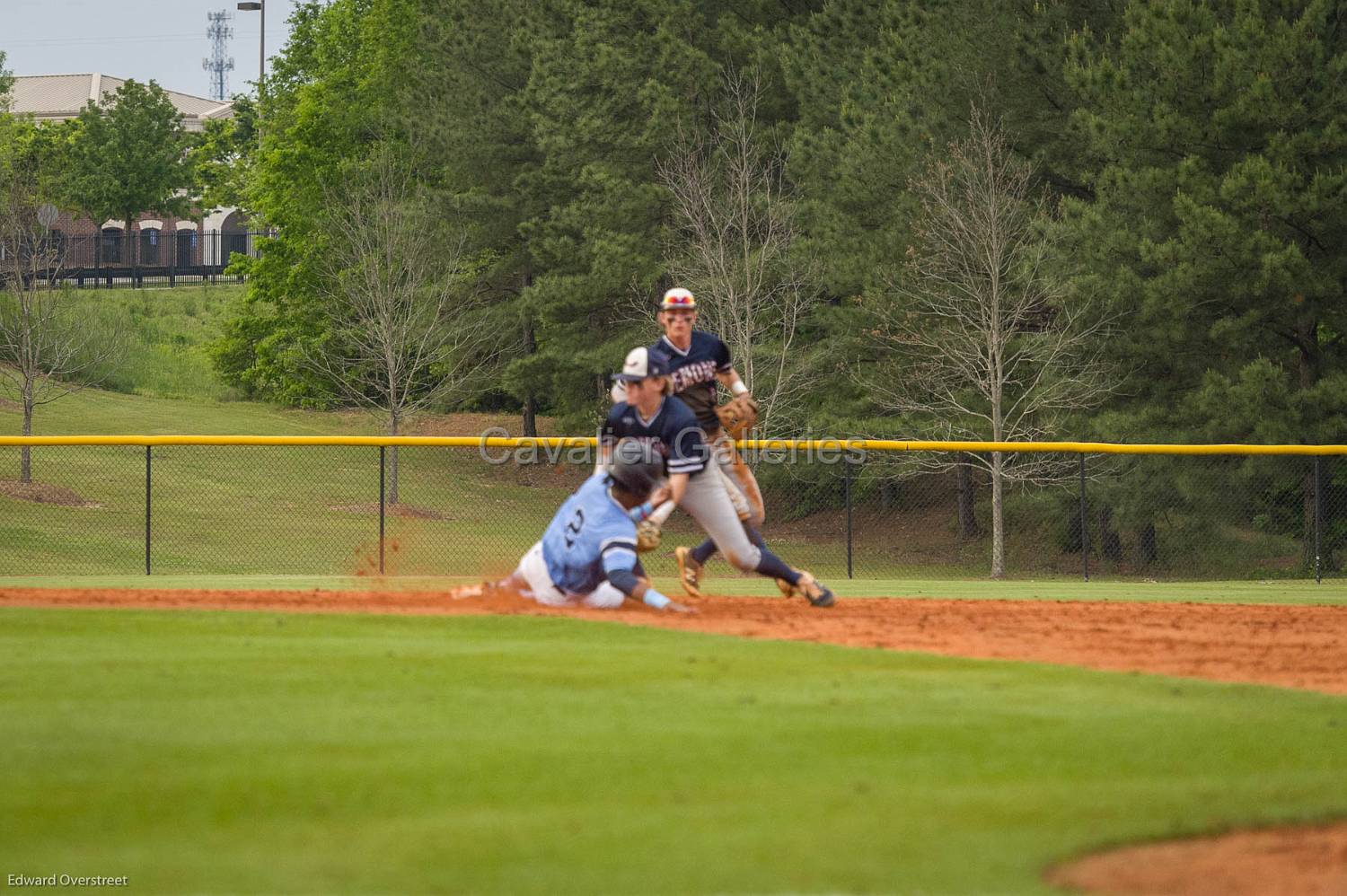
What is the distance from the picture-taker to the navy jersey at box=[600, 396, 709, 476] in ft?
34.8

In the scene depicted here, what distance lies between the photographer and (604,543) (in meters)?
10.8

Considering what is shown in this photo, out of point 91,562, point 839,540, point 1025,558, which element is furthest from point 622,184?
point 91,562

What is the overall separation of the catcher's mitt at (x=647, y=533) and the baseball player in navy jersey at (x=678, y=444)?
0.77ft

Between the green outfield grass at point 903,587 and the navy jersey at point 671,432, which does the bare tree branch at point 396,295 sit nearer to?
the green outfield grass at point 903,587

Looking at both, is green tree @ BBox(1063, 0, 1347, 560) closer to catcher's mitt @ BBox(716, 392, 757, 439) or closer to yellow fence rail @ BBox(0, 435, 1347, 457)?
yellow fence rail @ BBox(0, 435, 1347, 457)

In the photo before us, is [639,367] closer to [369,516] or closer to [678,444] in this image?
[678,444]

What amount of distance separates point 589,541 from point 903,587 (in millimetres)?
6673

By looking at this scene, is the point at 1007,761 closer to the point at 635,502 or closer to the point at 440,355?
the point at 635,502

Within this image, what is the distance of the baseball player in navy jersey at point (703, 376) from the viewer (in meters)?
11.1

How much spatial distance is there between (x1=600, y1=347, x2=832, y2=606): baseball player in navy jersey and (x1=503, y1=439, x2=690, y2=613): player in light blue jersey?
0.15m

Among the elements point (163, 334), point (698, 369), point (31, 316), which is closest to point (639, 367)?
point (698, 369)

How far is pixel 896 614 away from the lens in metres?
11.5

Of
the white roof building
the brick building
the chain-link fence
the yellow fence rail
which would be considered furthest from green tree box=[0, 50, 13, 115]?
the yellow fence rail

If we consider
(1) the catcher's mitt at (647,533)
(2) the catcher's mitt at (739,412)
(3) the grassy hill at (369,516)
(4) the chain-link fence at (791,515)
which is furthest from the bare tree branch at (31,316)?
(1) the catcher's mitt at (647,533)
